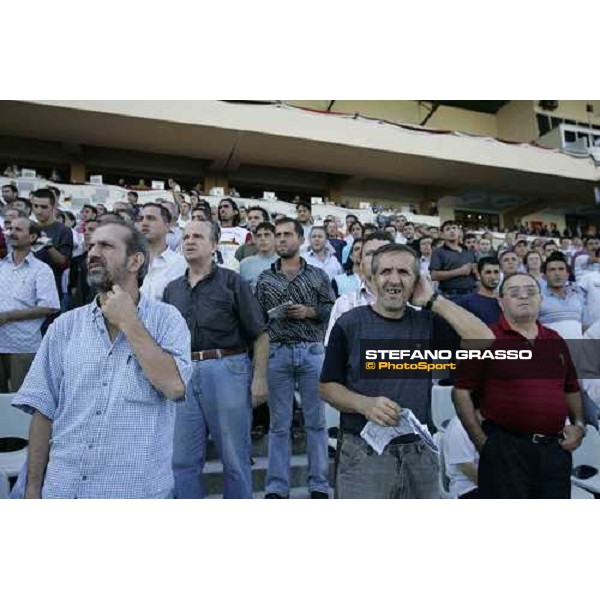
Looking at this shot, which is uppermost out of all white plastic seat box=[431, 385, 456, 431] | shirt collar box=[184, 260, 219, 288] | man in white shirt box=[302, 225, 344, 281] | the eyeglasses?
man in white shirt box=[302, 225, 344, 281]

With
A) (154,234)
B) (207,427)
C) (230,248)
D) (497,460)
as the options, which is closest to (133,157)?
(230,248)

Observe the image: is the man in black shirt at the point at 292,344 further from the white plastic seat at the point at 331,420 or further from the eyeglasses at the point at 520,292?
the eyeglasses at the point at 520,292

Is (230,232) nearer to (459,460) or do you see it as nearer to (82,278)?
(82,278)

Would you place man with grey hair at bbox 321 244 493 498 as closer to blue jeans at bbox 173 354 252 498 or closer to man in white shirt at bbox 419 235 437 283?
man in white shirt at bbox 419 235 437 283

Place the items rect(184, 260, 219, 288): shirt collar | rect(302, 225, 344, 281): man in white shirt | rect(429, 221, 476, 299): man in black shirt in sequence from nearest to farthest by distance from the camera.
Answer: rect(429, 221, 476, 299): man in black shirt < rect(184, 260, 219, 288): shirt collar < rect(302, 225, 344, 281): man in white shirt

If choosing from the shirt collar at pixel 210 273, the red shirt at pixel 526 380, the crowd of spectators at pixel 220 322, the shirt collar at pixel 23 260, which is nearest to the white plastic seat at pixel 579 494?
the red shirt at pixel 526 380

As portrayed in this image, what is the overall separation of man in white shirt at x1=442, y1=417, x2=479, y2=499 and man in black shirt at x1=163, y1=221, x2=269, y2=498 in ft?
2.69

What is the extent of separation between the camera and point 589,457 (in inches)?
82.7

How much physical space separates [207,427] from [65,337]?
0.84m

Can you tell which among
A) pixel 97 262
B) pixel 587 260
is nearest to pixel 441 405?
pixel 587 260

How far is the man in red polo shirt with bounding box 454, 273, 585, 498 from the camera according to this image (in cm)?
194

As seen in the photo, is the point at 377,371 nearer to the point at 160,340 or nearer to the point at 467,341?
the point at 467,341

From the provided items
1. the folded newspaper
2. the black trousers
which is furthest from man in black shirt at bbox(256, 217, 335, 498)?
the black trousers

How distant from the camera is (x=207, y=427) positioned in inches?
91.6
